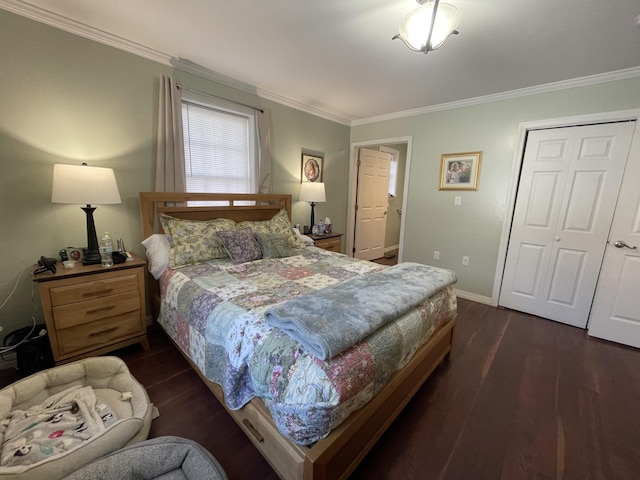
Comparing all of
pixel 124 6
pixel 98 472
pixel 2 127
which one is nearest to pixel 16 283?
pixel 2 127

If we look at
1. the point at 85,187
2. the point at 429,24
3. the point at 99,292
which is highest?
the point at 429,24

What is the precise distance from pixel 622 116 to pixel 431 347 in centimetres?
279

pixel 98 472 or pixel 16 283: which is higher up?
pixel 16 283

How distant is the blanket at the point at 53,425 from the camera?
45.6 inches

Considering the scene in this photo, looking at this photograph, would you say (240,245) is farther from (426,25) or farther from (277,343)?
(426,25)

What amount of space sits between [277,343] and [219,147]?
2.51m

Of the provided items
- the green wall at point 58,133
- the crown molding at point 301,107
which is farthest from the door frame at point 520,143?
the green wall at point 58,133

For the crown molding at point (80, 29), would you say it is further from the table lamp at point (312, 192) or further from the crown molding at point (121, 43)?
the table lamp at point (312, 192)

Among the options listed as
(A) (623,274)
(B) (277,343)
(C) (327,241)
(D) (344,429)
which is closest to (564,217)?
(A) (623,274)

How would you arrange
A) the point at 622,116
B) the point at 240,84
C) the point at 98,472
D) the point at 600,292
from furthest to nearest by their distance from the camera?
the point at 240,84 → the point at 600,292 → the point at 622,116 → the point at 98,472

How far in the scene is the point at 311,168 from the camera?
3.87 meters

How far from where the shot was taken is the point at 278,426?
1098 millimetres

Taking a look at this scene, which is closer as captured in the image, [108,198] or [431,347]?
[431,347]

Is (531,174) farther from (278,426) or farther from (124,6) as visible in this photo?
(124,6)
